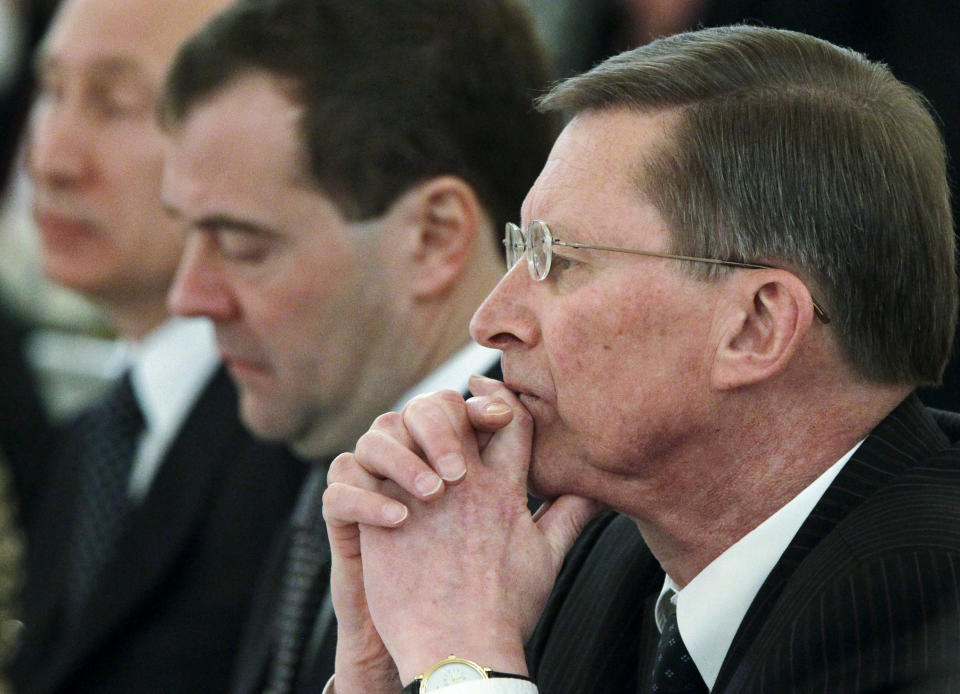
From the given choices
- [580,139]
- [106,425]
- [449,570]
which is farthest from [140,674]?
[580,139]

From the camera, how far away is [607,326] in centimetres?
162

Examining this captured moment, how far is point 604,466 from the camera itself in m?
1.66

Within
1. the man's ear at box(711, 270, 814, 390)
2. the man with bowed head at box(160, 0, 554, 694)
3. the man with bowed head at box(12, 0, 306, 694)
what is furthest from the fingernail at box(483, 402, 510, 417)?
the man with bowed head at box(12, 0, 306, 694)

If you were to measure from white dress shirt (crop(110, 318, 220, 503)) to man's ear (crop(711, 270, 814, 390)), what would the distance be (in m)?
1.90

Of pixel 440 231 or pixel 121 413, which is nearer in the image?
pixel 440 231

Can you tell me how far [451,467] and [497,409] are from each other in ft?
0.29

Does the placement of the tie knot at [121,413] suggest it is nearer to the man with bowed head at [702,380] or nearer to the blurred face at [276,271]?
the blurred face at [276,271]

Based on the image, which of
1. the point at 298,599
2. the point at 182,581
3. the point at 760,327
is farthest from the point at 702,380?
the point at 182,581

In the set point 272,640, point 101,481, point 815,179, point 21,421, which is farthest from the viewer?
point 21,421

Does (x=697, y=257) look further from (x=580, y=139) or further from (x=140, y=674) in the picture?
(x=140, y=674)

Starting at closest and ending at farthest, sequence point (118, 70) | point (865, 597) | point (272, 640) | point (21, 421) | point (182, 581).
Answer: point (865, 597) → point (272, 640) → point (182, 581) → point (118, 70) → point (21, 421)

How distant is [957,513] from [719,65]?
559 millimetres

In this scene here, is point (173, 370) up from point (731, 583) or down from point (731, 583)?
down

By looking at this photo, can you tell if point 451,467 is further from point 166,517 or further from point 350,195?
point 166,517
